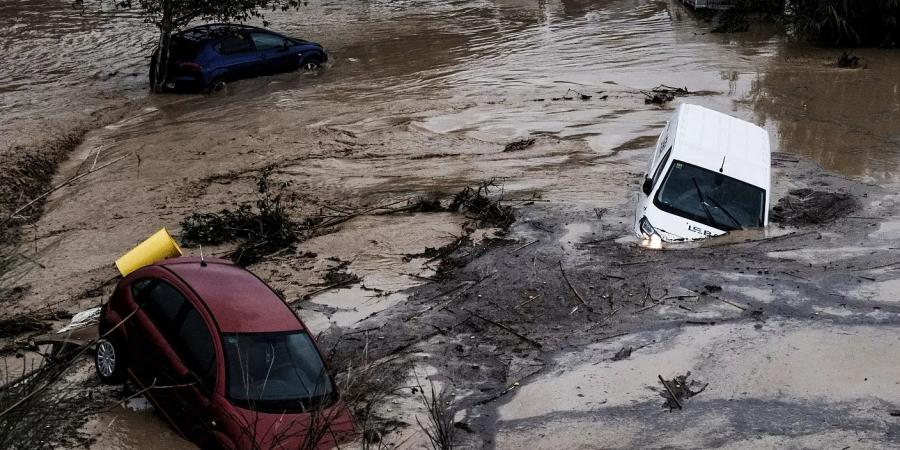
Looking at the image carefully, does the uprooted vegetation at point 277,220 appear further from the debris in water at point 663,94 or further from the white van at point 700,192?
the debris in water at point 663,94

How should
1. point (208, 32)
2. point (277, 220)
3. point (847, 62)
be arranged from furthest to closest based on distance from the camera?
point (847, 62) → point (208, 32) → point (277, 220)

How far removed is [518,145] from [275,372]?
946cm

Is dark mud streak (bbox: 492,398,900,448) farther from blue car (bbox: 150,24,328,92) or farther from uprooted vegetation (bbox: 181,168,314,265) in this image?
blue car (bbox: 150,24,328,92)

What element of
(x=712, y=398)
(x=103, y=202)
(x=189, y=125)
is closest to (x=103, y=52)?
(x=189, y=125)

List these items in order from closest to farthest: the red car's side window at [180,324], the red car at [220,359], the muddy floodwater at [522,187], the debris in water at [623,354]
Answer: the red car at [220,359] < the red car's side window at [180,324] < the muddy floodwater at [522,187] < the debris in water at [623,354]

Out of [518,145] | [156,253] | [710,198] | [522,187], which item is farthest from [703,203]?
[156,253]

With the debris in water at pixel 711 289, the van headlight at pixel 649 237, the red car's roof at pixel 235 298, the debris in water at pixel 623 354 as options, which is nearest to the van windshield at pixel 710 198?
the van headlight at pixel 649 237

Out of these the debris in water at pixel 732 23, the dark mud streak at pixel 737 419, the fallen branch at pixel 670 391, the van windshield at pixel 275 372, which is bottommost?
the dark mud streak at pixel 737 419

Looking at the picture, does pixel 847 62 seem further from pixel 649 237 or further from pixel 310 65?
pixel 649 237

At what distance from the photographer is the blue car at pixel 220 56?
19.4m

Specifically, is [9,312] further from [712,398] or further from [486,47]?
[486,47]

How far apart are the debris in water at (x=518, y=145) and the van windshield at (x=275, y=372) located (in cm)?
888

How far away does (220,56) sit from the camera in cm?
1966

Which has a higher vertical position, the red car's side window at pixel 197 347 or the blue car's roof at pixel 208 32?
the blue car's roof at pixel 208 32
